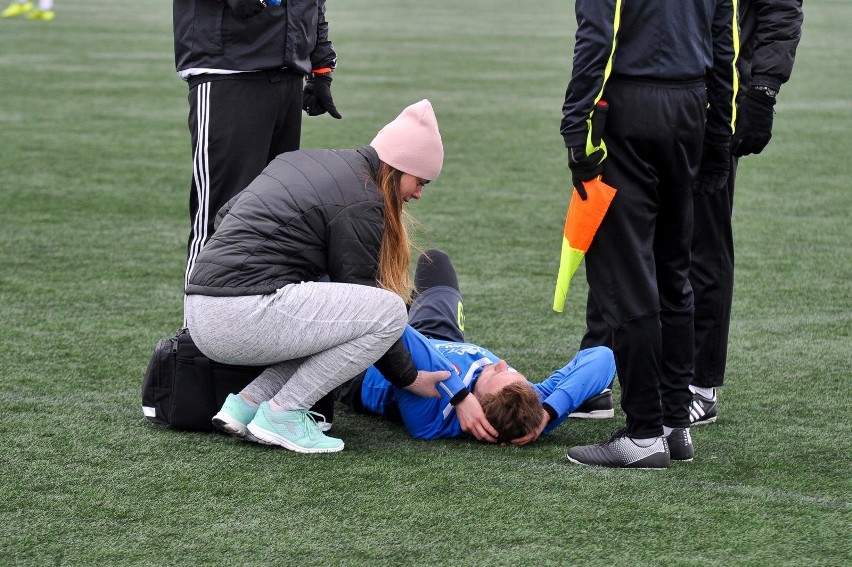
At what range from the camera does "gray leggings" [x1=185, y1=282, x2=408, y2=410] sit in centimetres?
427

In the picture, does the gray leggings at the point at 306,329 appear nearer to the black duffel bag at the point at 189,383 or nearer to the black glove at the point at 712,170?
the black duffel bag at the point at 189,383

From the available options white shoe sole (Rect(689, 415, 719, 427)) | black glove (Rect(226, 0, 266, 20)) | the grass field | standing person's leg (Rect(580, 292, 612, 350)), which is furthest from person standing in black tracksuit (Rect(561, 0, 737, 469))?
black glove (Rect(226, 0, 266, 20))

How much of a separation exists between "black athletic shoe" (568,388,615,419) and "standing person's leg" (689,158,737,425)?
0.31 metres

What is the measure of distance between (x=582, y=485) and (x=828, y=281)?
3350mm

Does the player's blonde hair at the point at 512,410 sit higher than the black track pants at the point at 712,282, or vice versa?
the black track pants at the point at 712,282

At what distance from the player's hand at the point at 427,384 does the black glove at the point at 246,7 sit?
5.36 ft

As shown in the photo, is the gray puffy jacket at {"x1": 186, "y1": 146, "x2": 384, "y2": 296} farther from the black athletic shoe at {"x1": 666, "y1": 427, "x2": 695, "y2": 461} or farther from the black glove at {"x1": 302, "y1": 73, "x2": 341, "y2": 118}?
the black glove at {"x1": 302, "y1": 73, "x2": 341, "y2": 118}

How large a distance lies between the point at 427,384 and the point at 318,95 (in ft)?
5.97

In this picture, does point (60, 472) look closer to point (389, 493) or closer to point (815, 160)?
point (389, 493)

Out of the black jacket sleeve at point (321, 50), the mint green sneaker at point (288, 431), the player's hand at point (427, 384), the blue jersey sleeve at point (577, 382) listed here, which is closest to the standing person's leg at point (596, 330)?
the blue jersey sleeve at point (577, 382)

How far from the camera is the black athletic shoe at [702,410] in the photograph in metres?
4.82

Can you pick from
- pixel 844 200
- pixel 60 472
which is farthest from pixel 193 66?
pixel 844 200

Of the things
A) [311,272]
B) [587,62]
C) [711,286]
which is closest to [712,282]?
[711,286]

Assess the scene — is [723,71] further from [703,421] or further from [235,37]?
[235,37]
